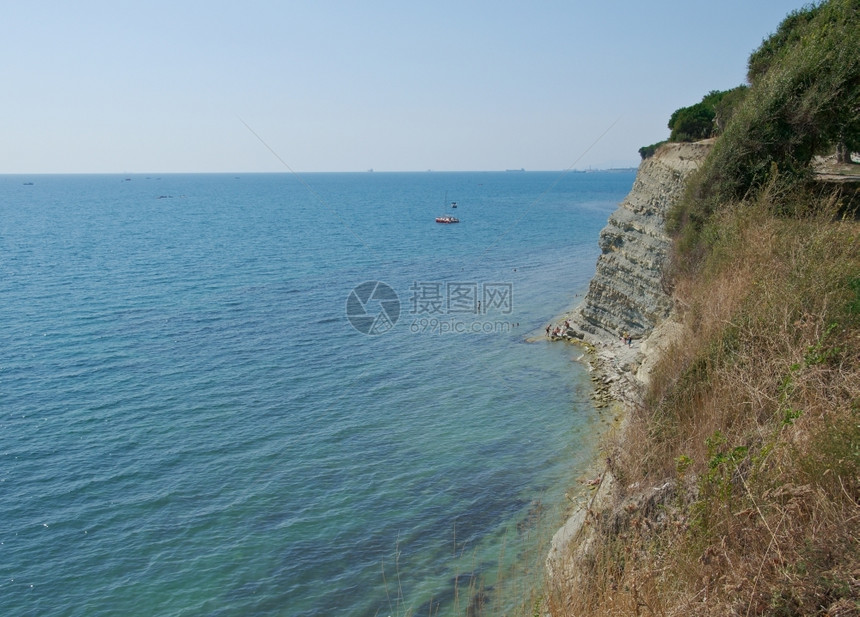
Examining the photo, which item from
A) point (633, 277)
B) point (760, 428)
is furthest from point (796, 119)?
point (760, 428)

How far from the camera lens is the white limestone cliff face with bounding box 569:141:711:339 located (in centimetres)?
2720

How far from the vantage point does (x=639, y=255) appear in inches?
1126

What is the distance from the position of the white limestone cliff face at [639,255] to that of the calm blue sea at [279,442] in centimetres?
306

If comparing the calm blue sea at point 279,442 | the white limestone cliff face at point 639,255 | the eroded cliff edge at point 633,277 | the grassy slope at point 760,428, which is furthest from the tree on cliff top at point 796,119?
the calm blue sea at point 279,442

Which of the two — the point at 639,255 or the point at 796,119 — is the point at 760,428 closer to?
the point at 796,119

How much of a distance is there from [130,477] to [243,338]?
44.7 feet

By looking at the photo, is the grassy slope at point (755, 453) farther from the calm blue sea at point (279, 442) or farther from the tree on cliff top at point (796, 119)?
the tree on cliff top at point (796, 119)

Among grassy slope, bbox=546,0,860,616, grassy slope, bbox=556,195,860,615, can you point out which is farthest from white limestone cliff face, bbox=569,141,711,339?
grassy slope, bbox=556,195,860,615

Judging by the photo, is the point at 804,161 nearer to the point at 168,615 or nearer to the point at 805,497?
the point at 805,497

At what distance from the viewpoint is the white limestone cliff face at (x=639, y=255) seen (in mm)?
27203

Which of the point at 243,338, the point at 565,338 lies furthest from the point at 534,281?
the point at 243,338

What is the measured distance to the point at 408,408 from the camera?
23516 millimetres

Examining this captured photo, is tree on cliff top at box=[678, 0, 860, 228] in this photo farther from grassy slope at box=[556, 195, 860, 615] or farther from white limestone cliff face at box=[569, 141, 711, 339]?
white limestone cliff face at box=[569, 141, 711, 339]

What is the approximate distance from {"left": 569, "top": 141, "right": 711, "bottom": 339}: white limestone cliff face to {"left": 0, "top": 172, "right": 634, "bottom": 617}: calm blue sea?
10.0 feet
